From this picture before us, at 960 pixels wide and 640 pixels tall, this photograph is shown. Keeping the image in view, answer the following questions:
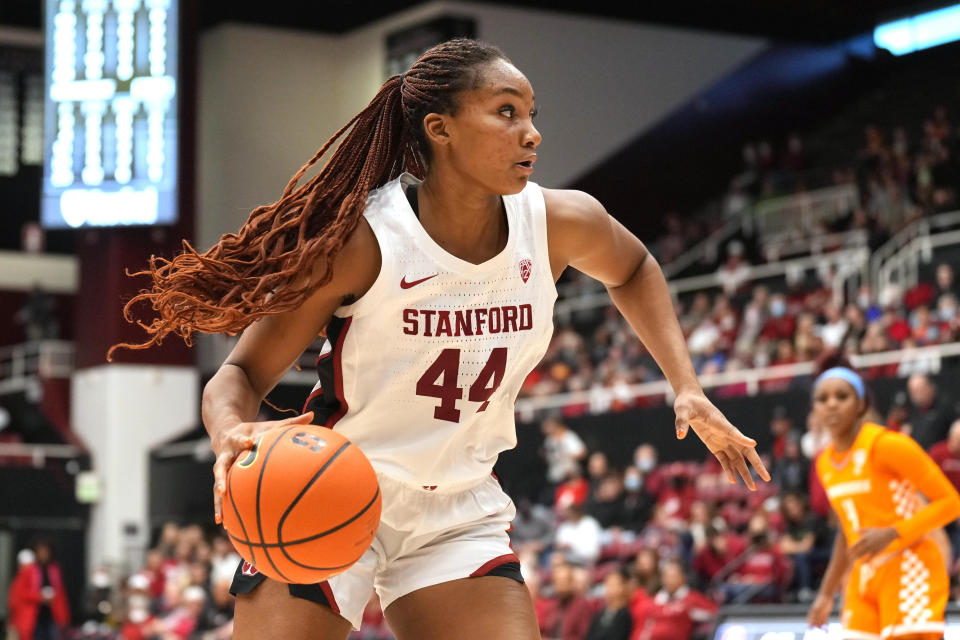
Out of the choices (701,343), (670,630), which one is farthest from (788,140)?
(670,630)

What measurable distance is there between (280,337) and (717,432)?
42.6 inches

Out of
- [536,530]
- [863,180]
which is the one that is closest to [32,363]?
[536,530]

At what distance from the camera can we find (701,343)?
15547mm

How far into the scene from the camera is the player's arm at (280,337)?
3.29 meters

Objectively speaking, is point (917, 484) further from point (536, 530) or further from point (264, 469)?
point (536, 530)

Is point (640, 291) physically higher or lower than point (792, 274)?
lower

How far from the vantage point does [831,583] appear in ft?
21.2

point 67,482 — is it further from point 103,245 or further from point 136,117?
point 136,117

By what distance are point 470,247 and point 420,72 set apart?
45 cm

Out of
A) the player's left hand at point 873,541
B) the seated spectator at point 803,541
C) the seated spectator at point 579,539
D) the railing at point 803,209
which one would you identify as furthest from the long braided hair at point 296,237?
the railing at point 803,209

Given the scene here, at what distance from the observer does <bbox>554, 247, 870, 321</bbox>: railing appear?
15.5 meters

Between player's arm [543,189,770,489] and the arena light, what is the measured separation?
64.7 ft

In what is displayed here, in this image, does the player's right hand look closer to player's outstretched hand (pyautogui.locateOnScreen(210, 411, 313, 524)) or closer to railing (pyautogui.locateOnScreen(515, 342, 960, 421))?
player's outstretched hand (pyautogui.locateOnScreen(210, 411, 313, 524))

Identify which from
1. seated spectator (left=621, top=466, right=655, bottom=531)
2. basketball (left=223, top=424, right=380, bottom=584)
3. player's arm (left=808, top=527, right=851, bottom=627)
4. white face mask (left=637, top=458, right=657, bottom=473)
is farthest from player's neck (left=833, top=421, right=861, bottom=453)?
white face mask (left=637, top=458, right=657, bottom=473)
